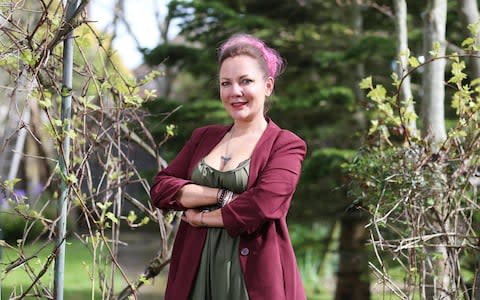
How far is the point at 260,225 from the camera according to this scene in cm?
247

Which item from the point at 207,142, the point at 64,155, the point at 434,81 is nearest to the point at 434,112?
the point at 434,81

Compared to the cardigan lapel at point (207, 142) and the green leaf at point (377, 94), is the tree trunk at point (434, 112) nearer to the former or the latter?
the green leaf at point (377, 94)

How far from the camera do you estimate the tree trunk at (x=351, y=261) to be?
7.48 m

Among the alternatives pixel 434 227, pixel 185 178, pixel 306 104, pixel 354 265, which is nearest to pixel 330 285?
pixel 354 265

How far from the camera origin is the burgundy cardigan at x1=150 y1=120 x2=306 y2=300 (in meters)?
2.42

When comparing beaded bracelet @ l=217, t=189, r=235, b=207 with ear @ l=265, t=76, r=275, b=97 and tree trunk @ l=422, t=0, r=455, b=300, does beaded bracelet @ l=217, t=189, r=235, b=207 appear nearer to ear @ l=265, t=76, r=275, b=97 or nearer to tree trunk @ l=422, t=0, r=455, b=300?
ear @ l=265, t=76, r=275, b=97

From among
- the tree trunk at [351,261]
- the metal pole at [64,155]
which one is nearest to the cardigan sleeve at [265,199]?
the metal pole at [64,155]

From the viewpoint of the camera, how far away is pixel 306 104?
682 centimetres

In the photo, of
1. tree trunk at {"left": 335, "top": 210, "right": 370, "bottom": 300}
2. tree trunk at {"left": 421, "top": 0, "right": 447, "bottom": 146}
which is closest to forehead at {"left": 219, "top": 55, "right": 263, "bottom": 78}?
tree trunk at {"left": 421, "top": 0, "right": 447, "bottom": 146}

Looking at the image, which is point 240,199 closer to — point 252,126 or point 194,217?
point 194,217

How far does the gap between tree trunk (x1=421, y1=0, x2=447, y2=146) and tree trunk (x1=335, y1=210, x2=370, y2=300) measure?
311 cm

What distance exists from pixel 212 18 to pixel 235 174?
4878mm

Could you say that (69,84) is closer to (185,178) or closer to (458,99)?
(185,178)

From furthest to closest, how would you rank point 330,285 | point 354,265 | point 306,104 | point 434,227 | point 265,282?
1. point 330,285
2. point 354,265
3. point 306,104
4. point 434,227
5. point 265,282
